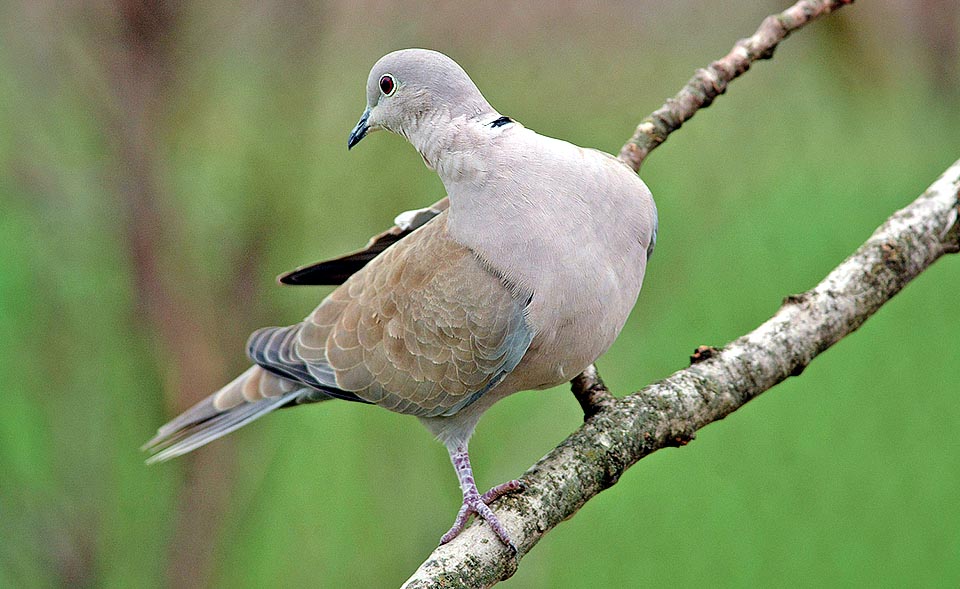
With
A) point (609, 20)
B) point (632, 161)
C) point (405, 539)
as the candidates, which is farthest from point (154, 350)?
point (609, 20)

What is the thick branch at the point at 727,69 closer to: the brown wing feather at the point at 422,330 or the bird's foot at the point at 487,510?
the brown wing feather at the point at 422,330

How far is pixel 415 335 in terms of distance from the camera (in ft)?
4.65

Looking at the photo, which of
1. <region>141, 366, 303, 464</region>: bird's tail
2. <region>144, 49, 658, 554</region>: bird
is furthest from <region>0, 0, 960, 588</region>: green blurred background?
<region>144, 49, 658, 554</region>: bird

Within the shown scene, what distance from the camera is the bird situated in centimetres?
123

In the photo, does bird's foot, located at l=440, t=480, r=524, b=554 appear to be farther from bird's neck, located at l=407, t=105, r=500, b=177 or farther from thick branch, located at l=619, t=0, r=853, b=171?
thick branch, located at l=619, t=0, r=853, b=171

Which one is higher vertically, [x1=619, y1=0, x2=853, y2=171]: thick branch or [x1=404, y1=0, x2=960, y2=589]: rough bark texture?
[x1=619, y1=0, x2=853, y2=171]: thick branch

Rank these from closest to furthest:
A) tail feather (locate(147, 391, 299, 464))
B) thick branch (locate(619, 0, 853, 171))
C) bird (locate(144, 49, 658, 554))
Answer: bird (locate(144, 49, 658, 554))
thick branch (locate(619, 0, 853, 171))
tail feather (locate(147, 391, 299, 464))

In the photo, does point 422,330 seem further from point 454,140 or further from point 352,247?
point 352,247

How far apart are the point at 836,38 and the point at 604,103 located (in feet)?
2.25

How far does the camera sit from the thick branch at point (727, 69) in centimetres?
158

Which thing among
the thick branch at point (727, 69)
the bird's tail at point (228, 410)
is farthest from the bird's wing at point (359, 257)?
the thick branch at point (727, 69)

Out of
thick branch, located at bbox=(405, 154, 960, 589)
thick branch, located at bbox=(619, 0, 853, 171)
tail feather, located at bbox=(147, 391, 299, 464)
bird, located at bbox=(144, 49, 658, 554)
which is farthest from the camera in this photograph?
tail feather, located at bbox=(147, 391, 299, 464)

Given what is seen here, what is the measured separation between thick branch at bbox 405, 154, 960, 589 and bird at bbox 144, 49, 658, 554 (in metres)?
0.05

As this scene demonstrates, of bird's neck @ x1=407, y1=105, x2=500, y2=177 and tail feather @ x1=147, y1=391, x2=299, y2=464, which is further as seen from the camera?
tail feather @ x1=147, y1=391, x2=299, y2=464
